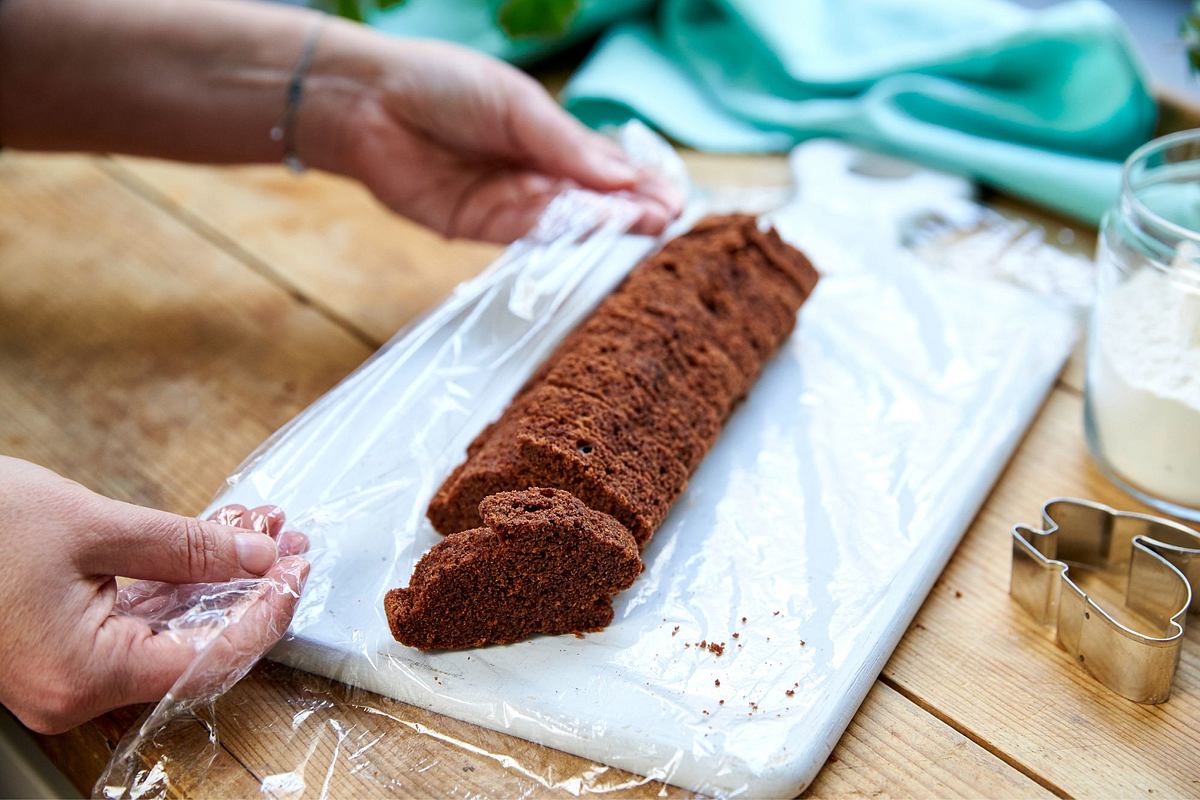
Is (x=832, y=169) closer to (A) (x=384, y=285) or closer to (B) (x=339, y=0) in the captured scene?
(A) (x=384, y=285)

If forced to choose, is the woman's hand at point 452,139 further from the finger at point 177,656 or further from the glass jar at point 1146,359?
the finger at point 177,656

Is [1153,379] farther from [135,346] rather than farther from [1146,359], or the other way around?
[135,346]

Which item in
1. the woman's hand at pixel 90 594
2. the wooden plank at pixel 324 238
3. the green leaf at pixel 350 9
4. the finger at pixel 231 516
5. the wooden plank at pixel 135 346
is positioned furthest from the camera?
the green leaf at pixel 350 9

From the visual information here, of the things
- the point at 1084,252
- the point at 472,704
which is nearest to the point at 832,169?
the point at 1084,252

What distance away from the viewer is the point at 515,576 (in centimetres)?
127

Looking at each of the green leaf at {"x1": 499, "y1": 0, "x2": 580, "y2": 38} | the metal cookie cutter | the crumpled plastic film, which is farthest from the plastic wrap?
the green leaf at {"x1": 499, "y1": 0, "x2": 580, "y2": 38}

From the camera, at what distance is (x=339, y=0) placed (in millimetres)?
2256

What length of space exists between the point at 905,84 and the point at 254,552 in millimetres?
1686

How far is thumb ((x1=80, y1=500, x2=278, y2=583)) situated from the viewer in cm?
120

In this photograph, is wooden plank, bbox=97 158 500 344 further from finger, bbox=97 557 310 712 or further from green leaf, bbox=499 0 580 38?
finger, bbox=97 557 310 712

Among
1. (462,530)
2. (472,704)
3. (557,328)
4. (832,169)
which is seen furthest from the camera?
(832,169)

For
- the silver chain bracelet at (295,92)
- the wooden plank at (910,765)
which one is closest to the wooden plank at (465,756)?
the wooden plank at (910,765)

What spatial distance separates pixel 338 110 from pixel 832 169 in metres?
1.00

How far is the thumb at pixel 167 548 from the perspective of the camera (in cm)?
120
